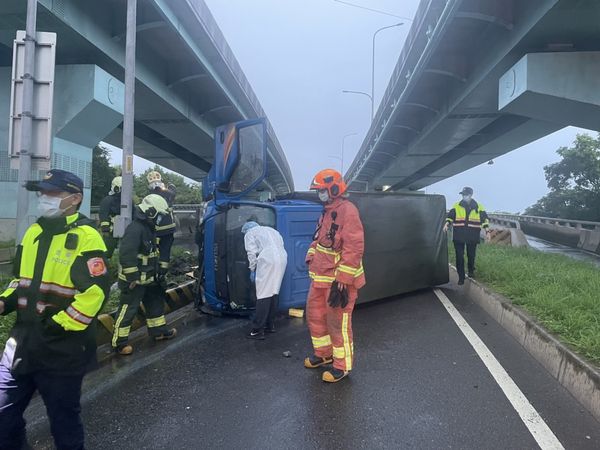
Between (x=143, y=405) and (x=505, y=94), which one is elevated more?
(x=505, y=94)

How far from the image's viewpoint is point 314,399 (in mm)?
3604

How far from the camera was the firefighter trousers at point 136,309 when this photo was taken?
468 centimetres

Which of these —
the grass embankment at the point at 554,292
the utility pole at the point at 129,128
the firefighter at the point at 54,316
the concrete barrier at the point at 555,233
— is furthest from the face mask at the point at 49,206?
the concrete barrier at the point at 555,233

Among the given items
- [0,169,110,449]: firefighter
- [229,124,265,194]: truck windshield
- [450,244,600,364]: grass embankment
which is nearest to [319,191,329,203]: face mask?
[229,124,265,194]: truck windshield

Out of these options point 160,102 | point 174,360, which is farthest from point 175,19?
Result: point 174,360

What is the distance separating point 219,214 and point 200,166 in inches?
1056

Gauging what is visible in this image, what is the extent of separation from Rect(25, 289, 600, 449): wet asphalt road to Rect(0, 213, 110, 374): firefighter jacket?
0.94 meters

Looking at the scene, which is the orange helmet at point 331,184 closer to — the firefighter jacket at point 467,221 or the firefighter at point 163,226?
the firefighter at point 163,226

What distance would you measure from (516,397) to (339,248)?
75.9 inches

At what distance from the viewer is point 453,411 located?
3.39 m

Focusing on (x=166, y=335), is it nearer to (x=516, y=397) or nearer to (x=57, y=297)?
(x=57, y=297)

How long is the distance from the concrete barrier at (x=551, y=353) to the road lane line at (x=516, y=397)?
1.46 ft

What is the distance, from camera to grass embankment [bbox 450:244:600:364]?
14.3 ft

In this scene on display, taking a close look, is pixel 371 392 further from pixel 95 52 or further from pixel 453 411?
pixel 95 52
